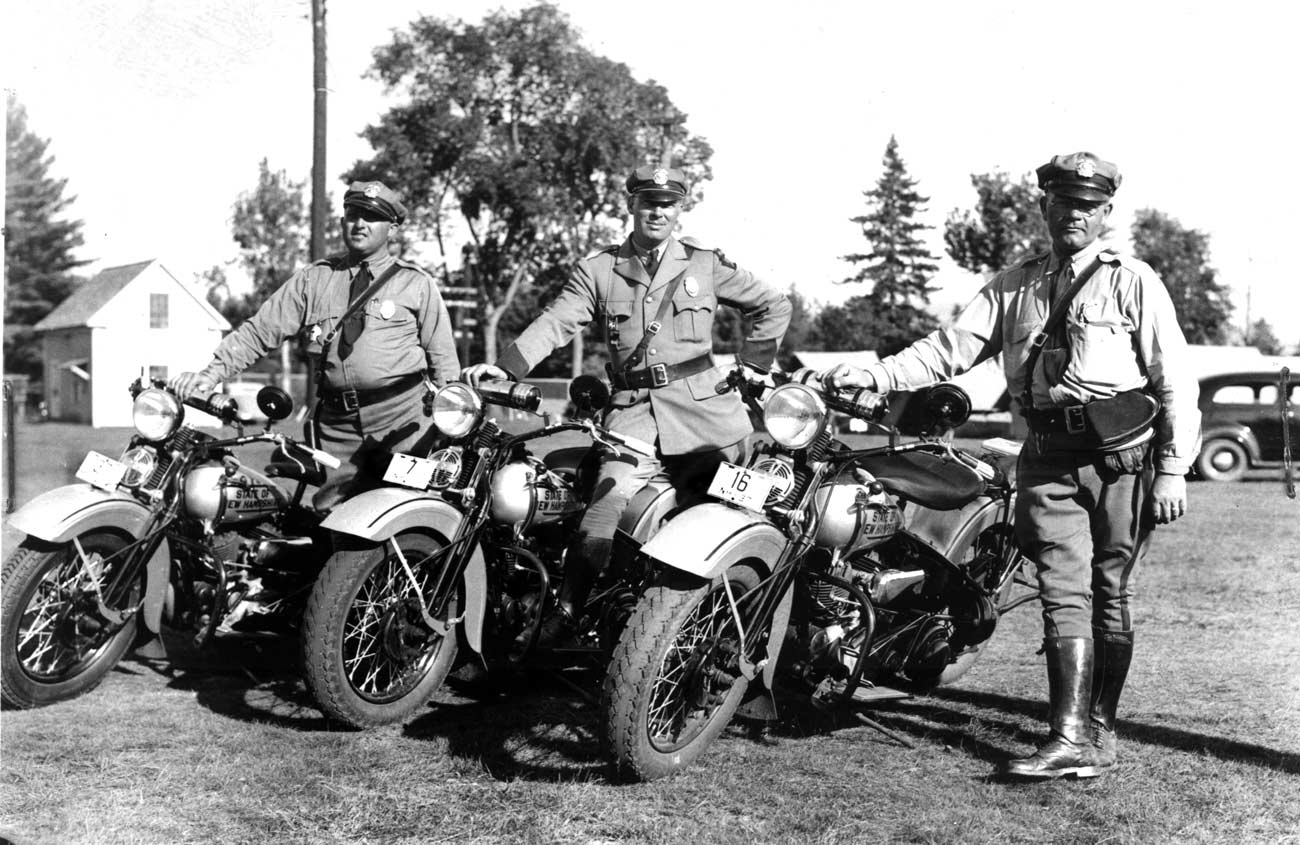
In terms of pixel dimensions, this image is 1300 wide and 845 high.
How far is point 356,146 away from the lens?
581 centimetres

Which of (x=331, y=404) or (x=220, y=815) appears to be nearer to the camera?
(x=220, y=815)

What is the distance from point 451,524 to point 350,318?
4.05 feet

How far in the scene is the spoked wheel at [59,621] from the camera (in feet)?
13.4

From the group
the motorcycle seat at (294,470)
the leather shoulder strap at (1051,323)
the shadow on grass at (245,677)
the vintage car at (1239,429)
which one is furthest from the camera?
the vintage car at (1239,429)

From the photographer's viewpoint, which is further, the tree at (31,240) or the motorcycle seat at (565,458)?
the motorcycle seat at (565,458)

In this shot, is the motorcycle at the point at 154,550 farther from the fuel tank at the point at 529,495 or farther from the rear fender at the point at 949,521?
the rear fender at the point at 949,521

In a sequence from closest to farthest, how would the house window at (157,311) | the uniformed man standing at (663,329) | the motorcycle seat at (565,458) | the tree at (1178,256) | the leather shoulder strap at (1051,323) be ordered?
1. the leather shoulder strap at (1051,323)
2. the uniformed man standing at (663,329)
3. the motorcycle seat at (565,458)
4. the tree at (1178,256)
5. the house window at (157,311)

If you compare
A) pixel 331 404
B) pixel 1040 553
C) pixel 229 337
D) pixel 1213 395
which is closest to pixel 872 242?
pixel 1040 553

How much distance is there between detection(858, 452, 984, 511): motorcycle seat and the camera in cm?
377

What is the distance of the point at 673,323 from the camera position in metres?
4.49

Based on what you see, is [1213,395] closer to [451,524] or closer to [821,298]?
[821,298]

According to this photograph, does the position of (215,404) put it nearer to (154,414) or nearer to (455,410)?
(154,414)

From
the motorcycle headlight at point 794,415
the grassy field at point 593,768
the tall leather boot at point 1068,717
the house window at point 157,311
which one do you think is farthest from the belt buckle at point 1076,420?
the house window at point 157,311

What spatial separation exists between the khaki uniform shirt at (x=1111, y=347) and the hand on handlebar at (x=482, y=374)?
1258 mm
